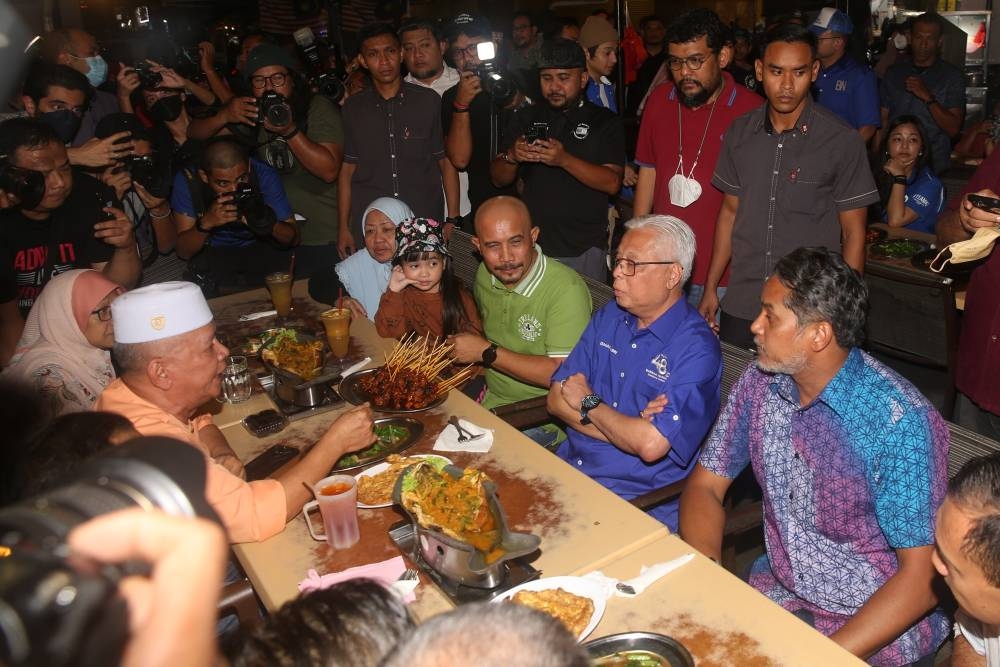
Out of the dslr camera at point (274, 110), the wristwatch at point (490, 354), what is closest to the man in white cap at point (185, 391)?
the wristwatch at point (490, 354)

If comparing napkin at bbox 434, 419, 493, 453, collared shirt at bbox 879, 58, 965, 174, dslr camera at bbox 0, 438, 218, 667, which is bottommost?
napkin at bbox 434, 419, 493, 453

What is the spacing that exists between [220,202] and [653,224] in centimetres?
293

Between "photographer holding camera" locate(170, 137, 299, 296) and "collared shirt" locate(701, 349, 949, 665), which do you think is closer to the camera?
"collared shirt" locate(701, 349, 949, 665)

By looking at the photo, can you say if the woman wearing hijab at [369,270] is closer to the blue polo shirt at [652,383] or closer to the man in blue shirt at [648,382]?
the blue polo shirt at [652,383]

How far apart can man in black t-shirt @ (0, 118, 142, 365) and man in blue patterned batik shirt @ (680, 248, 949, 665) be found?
3461mm

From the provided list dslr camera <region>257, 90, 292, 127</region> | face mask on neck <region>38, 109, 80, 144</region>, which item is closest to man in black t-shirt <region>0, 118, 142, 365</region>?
face mask on neck <region>38, 109, 80, 144</region>

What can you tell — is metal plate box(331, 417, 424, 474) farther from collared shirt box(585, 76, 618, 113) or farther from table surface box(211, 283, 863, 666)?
collared shirt box(585, 76, 618, 113)

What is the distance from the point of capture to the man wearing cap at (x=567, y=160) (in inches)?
184

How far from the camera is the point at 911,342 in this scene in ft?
16.0

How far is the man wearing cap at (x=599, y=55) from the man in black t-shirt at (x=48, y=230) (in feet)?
12.0

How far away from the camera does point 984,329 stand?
307 centimetres

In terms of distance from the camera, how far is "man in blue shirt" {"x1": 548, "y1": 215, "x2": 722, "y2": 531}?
9.22 feet

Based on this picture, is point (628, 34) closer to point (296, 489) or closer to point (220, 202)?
point (220, 202)

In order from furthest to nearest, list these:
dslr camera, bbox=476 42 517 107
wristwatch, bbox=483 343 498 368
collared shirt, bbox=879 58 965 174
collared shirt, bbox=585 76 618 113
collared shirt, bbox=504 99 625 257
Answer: collared shirt, bbox=879 58 965 174, collared shirt, bbox=585 76 618 113, dslr camera, bbox=476 42 517 107, collared shirt, bbox=504 99 625 257, wristwatch, bbox=483 343 498 368
